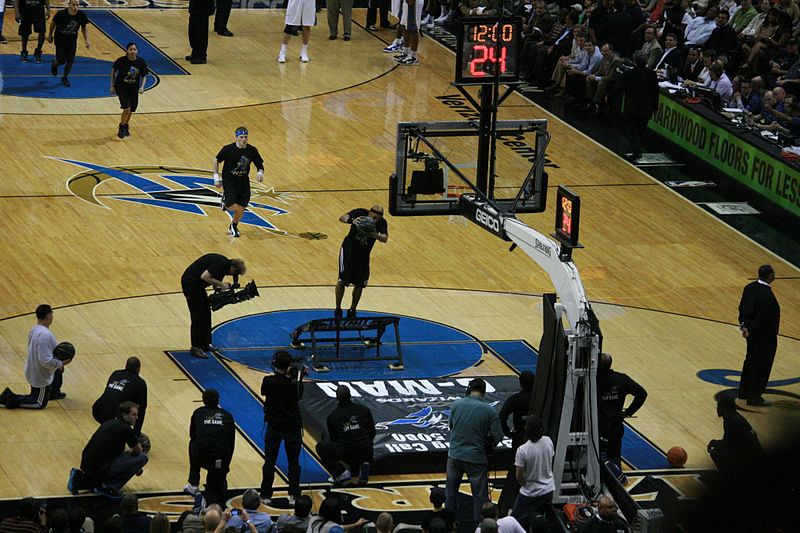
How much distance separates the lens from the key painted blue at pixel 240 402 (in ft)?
38.5

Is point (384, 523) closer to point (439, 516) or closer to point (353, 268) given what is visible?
point (439, 516)

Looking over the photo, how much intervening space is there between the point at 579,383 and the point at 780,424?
29.2 ft

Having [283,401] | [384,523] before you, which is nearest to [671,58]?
[283,401]

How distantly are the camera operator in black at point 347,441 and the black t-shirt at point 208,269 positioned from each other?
2851 millimetres

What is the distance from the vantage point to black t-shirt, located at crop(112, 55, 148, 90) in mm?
20641

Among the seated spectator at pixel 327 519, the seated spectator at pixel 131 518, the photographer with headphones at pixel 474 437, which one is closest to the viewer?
the seated spectator at pixel 327 519

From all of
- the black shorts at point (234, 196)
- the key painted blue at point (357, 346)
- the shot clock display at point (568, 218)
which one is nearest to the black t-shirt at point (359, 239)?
the key painted blue at point (357, 346)

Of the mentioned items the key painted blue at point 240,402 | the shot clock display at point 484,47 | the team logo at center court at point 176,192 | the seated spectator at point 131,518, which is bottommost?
the key painted blue at point 240,402

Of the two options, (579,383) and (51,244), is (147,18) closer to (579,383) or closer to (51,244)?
(51,244)

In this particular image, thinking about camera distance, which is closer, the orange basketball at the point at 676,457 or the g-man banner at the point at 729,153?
the orange basketball at the point at 676,457

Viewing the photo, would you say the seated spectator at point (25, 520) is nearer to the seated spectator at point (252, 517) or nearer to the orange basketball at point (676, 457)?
the seated spectator at point (252, 517)

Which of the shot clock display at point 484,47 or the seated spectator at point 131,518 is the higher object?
the shot clock display at point 484,47

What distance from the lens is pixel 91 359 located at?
13656mm

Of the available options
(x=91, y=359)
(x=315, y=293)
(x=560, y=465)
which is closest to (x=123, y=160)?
(x=315, y=293)
